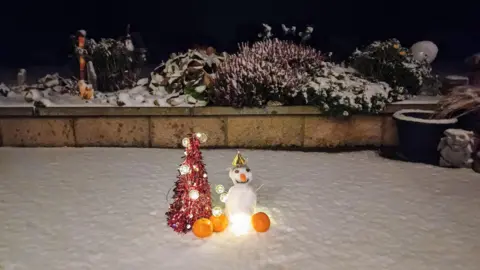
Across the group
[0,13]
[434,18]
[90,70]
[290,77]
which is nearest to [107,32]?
[0,13]

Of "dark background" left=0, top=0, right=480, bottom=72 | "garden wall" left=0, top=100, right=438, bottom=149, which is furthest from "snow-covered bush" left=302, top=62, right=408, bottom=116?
"dark background" left=0, top=0, right=480, bottom=72

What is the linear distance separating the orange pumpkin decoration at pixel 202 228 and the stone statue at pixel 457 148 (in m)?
2.39

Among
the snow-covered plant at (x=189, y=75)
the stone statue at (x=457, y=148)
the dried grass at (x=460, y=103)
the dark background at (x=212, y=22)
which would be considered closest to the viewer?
the stone statue at (x=457, y=148)

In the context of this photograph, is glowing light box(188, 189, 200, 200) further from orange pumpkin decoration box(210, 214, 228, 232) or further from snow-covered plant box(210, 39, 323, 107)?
snow-covered plant box(210, 39, 323, 107)

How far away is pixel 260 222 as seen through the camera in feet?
10.2

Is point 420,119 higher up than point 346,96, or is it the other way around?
point 346,96

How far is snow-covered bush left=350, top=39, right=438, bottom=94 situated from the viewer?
5258mm

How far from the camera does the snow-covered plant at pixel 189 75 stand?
16.9 ft

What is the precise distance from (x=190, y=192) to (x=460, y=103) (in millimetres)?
2839

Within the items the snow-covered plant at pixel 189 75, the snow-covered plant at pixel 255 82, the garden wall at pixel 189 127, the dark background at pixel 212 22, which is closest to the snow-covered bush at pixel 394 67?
the garden wall at pixel 189 127

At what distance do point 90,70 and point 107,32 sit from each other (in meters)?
2.41

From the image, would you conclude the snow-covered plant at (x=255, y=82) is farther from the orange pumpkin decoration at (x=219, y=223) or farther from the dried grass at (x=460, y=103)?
the orange pumpkin decoration at (x=219, y=223)

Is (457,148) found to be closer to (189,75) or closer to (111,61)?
(189,75)

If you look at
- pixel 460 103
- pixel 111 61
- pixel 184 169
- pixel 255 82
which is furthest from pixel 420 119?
pixel 111 61
